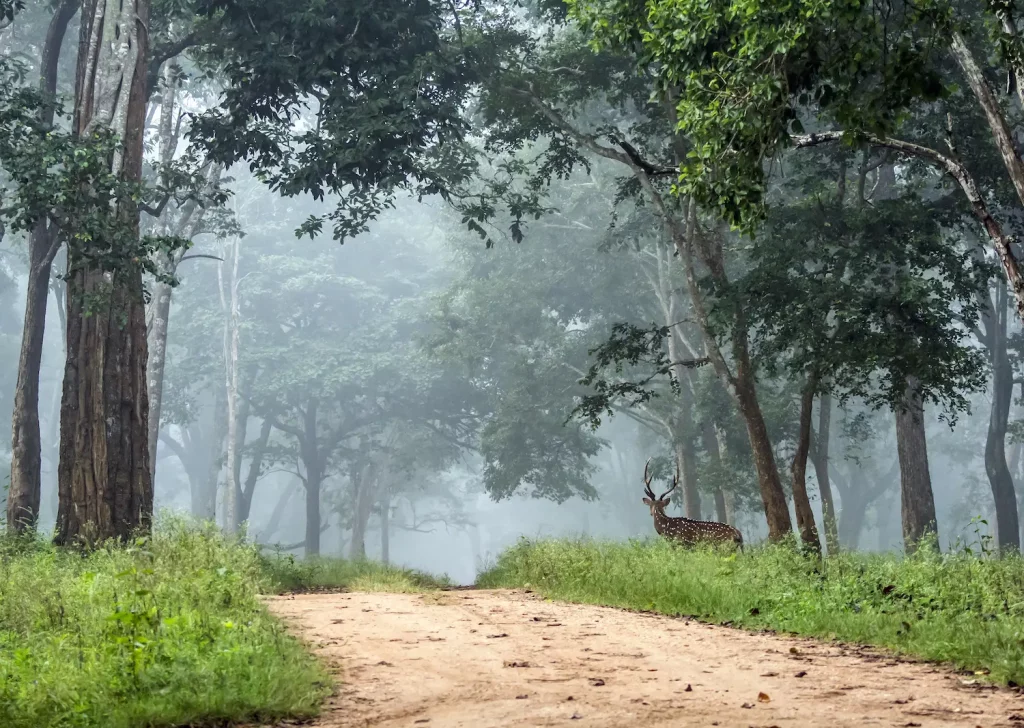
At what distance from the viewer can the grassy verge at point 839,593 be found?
25.8 ft

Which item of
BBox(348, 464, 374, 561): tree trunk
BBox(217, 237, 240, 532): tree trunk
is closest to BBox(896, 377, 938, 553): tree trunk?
BBox(217, 237, 240, 532): tree trunk

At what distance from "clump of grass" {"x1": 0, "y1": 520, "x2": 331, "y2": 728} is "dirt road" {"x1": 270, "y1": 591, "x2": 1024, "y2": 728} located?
451mm

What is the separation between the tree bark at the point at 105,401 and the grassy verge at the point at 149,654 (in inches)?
202

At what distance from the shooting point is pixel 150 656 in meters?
6.35

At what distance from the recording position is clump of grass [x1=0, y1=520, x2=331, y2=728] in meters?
5.91

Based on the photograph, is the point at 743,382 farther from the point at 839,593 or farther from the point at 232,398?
the point at 232,398

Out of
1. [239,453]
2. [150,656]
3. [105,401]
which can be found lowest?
[150,656]

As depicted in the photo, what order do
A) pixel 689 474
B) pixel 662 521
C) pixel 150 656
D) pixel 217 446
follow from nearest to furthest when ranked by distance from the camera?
pixel 150 656
pixel 662 521
pixel 689 474
pixel 217 446

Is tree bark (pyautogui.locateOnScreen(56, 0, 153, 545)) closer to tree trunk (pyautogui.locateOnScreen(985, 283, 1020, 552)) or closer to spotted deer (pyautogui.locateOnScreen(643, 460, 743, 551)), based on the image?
spotted deer (pyautogui.locateOnScreen(643, 460, 743, 551))

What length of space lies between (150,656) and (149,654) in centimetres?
4

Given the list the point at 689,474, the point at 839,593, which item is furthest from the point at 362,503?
the point at 839,593

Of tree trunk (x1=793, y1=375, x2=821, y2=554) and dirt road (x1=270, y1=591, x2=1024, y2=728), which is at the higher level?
tree trunk (x1=793, y1=375, x2=821, y2=554)

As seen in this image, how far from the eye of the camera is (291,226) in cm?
5519

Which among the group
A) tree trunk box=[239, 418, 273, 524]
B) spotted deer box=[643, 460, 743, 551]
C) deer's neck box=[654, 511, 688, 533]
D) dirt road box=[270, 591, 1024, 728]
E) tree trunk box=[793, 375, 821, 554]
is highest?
tree trunk box=[239, 418, 273, 524]
